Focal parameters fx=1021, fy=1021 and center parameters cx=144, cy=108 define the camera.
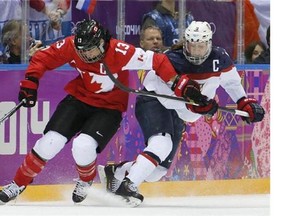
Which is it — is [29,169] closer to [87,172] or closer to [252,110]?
[87,172]

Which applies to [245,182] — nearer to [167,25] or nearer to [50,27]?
[167,25]

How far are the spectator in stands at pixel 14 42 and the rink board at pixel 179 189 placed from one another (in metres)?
0.74

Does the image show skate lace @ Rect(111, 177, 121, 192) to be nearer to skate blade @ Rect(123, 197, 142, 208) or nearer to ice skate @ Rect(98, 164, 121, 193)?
ice skate @ Rect(98, 164, 121, 193)

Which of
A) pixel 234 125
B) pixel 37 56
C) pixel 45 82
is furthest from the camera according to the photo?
pixel 234 125

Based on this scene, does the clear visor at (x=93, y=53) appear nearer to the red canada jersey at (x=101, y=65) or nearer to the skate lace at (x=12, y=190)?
the red canada jersey at (x=101, y=65)

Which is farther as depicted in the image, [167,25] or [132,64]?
[167,25]

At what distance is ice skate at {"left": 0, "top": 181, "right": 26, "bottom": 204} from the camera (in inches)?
202

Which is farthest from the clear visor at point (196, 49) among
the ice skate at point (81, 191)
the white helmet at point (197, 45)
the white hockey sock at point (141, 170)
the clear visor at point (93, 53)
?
the ice skate at point (81, 191)

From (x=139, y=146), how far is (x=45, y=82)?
25.2 inches

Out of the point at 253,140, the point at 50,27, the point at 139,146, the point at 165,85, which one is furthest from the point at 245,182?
the point at 50,27

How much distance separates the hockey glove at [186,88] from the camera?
5039mm

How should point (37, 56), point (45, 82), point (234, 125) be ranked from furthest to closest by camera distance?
point (234, 125)
point (45, 82)
point (37, 56)

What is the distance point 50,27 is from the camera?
5676 millimetres

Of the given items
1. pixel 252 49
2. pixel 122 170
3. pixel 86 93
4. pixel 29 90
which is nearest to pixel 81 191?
pixel 122 170
